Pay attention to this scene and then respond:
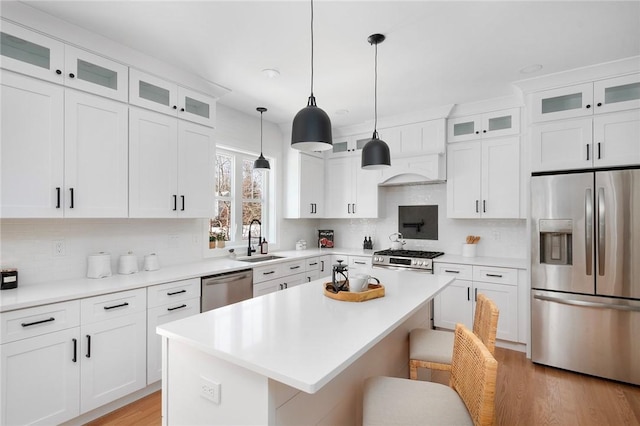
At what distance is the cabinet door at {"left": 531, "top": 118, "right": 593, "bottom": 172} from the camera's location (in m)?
3.10

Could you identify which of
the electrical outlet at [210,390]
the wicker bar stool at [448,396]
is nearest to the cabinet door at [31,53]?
the electrical outlet at [210,390]

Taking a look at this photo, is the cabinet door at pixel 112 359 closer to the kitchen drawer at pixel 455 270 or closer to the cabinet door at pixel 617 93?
the kitchen drawer at pixel 455 270

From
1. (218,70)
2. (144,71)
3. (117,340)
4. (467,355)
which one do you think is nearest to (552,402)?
(467,355)

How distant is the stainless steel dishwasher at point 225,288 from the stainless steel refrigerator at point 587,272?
2.92 metres

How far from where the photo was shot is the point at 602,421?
2344mm

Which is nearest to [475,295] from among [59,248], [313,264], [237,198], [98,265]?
[313,264]

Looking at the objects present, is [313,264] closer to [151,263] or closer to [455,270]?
[455,270]

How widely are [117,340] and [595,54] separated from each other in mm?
4513

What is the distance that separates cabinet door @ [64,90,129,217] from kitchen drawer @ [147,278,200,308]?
69cm

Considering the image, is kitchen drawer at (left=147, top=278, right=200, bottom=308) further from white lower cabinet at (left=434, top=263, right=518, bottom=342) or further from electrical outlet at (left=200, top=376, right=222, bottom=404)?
white lower cabinet at (left=434, top=263, right=518, bottom=342)

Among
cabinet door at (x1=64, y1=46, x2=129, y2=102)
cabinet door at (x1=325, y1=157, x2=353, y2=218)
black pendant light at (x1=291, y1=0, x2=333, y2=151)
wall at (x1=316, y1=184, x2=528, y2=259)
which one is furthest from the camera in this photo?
cabinet door at (x1=325, y1=157, x2=353, y2=218)

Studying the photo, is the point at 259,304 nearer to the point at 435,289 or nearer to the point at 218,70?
the point at 435,289

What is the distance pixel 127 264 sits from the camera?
9.32 ft

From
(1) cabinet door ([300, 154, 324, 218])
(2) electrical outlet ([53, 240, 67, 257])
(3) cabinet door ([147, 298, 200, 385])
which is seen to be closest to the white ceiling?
(1) cabinet door ([300, 154, 324, 218])
